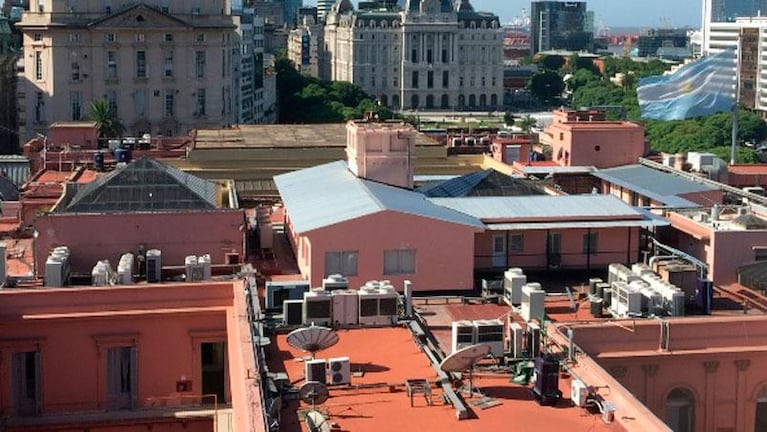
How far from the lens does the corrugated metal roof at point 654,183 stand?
3784 cm

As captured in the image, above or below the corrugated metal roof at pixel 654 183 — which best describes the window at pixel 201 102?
above

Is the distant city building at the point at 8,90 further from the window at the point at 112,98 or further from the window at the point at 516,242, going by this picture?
the window at the point at 516,242

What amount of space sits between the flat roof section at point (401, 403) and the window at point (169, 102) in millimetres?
69137

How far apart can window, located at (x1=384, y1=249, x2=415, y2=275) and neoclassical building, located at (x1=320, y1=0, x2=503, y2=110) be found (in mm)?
143090

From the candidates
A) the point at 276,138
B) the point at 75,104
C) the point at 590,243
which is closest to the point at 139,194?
the point at 590,243

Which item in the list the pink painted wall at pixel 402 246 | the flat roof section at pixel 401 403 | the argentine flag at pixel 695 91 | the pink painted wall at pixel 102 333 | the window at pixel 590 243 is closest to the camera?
the flat roof section at pixel 401 403

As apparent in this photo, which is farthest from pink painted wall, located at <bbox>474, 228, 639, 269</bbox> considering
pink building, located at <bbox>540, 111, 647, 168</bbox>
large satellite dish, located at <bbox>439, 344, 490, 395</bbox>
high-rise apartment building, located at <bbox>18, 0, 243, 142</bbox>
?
high-rise apartment building, located at <bbox>18, 0, 243, 142</bbox>

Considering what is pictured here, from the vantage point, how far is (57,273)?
25422 millimetres

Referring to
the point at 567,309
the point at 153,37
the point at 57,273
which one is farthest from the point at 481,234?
the point at 153,37

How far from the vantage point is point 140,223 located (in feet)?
94.3

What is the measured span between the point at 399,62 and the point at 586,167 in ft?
421

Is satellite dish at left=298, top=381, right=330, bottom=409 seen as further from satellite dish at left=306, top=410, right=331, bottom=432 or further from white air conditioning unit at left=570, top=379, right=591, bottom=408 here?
white air conditioning unit at left=570, top=379, right=591, bottom=408

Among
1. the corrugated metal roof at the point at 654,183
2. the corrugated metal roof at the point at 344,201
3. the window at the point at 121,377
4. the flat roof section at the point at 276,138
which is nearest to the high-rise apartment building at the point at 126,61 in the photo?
the flat roof section at the point at 276,138

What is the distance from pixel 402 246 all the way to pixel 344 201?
2.55m
